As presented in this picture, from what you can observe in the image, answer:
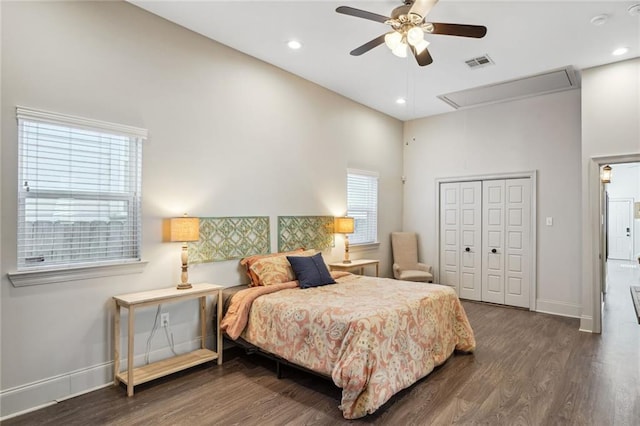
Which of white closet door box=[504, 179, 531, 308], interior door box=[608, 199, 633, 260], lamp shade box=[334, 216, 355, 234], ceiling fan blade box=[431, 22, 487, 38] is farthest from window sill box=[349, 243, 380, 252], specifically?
interior door box=[608, 199, 633, 260]

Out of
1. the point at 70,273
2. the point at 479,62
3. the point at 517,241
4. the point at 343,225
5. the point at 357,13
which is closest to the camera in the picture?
the point at 357,13

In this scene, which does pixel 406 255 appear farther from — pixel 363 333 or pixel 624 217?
pixel 624 217

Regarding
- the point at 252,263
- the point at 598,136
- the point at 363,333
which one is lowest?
the point at 363,333

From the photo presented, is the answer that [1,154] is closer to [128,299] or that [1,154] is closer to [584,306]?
[128,299]

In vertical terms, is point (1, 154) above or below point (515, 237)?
above

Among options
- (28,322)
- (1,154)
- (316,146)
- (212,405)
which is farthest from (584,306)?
(1,154)

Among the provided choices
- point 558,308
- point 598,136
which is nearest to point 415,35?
point 598,136

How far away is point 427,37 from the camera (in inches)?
149

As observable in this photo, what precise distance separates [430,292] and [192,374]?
230 cm

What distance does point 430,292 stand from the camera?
3.49 meters

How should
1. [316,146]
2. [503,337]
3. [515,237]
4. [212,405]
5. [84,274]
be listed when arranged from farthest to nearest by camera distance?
[515,237]
[316,146]
[503,337]
[84,274]
[212,405]

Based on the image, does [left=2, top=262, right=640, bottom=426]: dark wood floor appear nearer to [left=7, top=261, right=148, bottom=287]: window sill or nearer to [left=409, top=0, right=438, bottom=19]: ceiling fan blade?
[left=7, top=261, right=148, bottom=287]: window sill

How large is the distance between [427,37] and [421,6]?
1.40m

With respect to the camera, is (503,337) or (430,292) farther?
(503,337)
